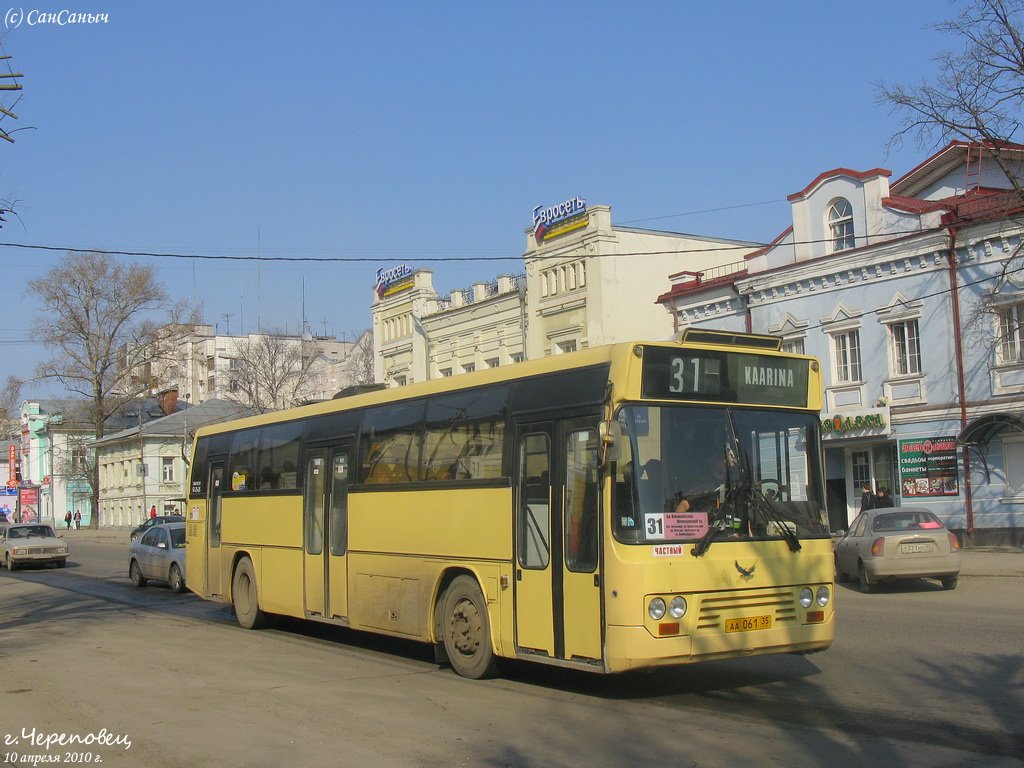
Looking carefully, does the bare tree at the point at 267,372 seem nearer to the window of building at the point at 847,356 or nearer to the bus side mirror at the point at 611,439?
the window of building at the point at 847,356

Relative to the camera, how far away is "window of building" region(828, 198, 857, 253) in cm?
3278

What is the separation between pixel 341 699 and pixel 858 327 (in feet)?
84.2

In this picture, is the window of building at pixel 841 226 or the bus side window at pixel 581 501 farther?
the window of building at pixel 841 226

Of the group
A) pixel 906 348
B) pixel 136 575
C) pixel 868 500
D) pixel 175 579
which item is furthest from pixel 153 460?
pixel 906 348

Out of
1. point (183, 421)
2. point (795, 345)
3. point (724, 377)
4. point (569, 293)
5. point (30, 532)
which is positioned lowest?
point (30, 532)

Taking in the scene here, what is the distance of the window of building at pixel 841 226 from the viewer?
32781mm

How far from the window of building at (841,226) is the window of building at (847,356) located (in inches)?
103

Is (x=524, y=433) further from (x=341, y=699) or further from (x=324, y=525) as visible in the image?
(x=324, y=525)

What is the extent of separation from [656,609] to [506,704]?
1.68m

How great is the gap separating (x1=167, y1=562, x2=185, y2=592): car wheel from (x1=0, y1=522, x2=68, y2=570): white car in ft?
Result: 34.9

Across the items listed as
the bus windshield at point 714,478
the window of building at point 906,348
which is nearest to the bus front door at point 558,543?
the bus windshield at point 714,478

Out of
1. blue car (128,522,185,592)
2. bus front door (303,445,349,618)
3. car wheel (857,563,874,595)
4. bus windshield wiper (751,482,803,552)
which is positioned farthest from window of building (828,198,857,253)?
bus windshield wiper (751,482,803,552)

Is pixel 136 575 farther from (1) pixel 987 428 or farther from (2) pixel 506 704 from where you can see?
(1) pixel 987 428

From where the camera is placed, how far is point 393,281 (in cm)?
6019
